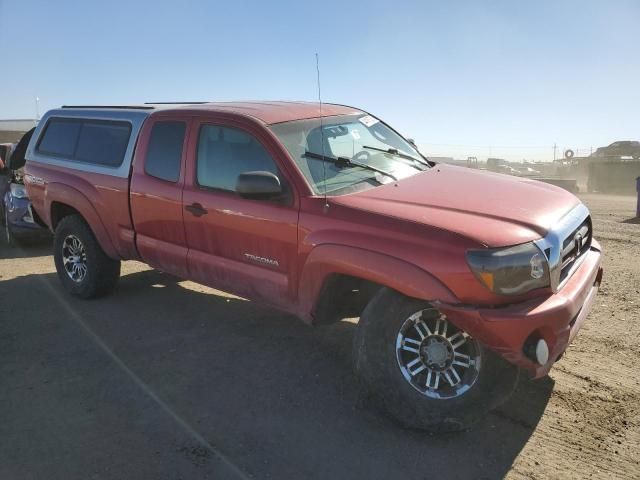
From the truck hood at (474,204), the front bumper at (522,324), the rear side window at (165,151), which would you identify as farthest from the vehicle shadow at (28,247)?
the front bumper at (522,324)

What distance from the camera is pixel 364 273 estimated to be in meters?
3.13

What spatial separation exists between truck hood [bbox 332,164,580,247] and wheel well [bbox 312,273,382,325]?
1.67ft

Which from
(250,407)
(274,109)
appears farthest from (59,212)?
(250,407)

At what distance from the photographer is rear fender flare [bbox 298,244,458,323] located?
2.90m

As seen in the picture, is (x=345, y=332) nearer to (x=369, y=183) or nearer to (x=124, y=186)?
(x=369, y=183)

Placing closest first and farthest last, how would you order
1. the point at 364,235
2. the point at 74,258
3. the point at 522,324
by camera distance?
the point at 522,324, the point at 364,235, the point at 74,258

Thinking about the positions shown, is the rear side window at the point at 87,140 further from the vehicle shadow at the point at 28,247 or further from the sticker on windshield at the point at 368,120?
the vehicle shadow at the point at 28,247

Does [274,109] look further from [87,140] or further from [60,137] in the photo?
[60,137]

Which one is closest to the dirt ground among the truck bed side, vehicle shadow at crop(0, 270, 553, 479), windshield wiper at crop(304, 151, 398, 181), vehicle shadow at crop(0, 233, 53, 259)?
vehicle shadow at crop(0, 270, 553, 479)

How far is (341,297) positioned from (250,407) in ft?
3.04

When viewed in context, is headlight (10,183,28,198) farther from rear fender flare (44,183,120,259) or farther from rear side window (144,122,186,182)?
rear side window (144,122,186,182)

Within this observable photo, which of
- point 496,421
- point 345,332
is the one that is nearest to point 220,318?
point 345,332

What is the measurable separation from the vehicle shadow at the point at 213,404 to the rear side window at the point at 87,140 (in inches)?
60.8

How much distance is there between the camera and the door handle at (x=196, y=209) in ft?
13.6
